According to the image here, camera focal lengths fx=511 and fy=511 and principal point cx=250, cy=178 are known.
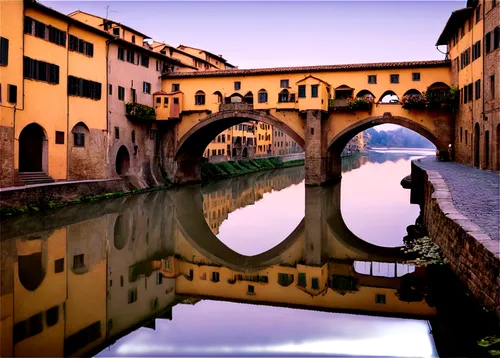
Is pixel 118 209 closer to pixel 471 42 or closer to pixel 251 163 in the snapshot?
pixel 471 42

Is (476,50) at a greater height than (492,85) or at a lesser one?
greater

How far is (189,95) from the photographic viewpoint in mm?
36062

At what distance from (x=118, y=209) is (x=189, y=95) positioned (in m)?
14.7

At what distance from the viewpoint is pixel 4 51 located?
2141 cm

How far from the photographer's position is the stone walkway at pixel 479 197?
1112cm

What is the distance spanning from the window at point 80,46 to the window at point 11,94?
16.1ft

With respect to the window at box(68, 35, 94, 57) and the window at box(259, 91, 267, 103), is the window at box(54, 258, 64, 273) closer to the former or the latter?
the window at box(68, 35, 94, 57)

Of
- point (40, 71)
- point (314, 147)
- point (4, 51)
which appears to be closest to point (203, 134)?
point (314, 147)

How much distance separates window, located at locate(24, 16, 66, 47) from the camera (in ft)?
75.9

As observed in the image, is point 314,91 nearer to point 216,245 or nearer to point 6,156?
point 216,245

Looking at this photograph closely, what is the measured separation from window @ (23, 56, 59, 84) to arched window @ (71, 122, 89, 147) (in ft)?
9.58

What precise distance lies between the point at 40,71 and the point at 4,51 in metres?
2.59

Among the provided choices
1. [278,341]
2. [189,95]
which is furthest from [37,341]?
[189,95]

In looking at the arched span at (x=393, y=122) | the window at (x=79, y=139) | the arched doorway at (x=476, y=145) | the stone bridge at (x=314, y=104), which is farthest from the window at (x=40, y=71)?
the arched doorway at (x=476, y=145)
